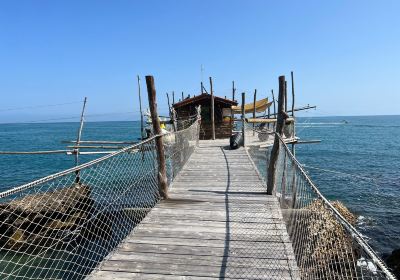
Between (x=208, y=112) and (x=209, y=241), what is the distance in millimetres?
16563

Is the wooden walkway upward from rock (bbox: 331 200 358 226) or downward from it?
upward

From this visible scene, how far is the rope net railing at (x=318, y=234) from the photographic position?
2.83 m

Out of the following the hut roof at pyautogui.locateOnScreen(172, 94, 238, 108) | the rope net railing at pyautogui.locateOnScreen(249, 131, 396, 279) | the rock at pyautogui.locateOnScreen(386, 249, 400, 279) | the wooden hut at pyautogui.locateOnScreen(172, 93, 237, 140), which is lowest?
the rock at pyautogui.locateOnScreen(386, 249, 400, 279)

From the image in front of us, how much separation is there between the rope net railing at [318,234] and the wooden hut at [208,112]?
131 inches

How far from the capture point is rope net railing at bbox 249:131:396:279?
283 cm

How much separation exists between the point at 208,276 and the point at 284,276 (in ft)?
2.91

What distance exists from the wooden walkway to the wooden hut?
13.0 meters

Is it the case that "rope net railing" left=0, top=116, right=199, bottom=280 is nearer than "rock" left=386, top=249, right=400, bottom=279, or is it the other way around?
"rope net railing" left=0, top=116, right=199, bottom=280

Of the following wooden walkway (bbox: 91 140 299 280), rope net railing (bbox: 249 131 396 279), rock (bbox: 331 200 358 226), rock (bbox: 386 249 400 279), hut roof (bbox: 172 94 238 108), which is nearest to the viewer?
rope net railing (bbox: 249 131 396 279)

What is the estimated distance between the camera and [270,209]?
6176 mm

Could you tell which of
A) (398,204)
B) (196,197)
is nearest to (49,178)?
(196,197)

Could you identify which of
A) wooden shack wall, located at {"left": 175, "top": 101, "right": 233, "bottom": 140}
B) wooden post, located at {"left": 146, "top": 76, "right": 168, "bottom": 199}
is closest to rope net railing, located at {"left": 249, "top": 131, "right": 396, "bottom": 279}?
wooden post, located at {"left": 146, "top": 76, "right": 168, "bottom": 199}

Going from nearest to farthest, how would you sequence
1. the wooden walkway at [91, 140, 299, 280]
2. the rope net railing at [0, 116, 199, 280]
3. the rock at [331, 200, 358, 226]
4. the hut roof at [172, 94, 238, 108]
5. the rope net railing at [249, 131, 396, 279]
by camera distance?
the rope net railing at [249, 131, 396, 279] → the wooden walkway at [91, 140, 299, 280] → the rope net railing at [0, 116, 199, 280] → the rock at [331, 200, 358, 226] → the hut roof at [172, 94, 238, 108]

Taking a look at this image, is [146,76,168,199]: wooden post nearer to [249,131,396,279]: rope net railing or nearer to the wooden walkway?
the wooden walkway
